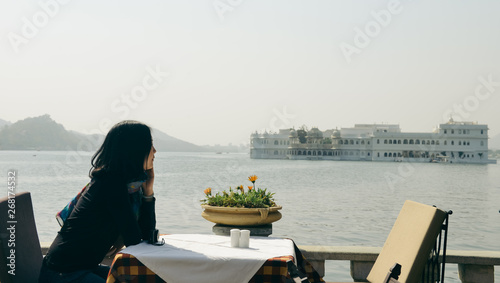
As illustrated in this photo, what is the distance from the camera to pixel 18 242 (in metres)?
2.23

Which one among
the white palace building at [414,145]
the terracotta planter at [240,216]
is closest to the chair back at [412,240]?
the terracotta planter at [240,216]

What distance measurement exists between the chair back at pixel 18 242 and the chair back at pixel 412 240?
1.67m

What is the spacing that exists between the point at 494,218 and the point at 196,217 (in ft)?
52.8

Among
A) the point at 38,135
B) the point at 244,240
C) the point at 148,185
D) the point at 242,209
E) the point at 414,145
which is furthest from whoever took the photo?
the point at 38,135

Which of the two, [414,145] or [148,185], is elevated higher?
[414,145]

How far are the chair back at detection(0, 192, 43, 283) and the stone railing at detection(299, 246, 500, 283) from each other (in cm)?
183

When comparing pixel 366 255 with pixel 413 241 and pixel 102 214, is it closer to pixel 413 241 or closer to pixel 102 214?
pixel 413 241

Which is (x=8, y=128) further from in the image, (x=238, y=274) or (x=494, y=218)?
(x=238, y=274)

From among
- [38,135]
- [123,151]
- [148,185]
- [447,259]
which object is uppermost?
[38,135]

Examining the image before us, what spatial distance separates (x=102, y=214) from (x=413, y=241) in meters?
1.41

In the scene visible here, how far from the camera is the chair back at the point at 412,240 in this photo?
2316 mm

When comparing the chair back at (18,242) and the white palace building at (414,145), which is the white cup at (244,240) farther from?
the white palace building at (414,145)

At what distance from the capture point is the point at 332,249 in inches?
140

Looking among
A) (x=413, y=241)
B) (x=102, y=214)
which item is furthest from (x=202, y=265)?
(x=413, y=241)
